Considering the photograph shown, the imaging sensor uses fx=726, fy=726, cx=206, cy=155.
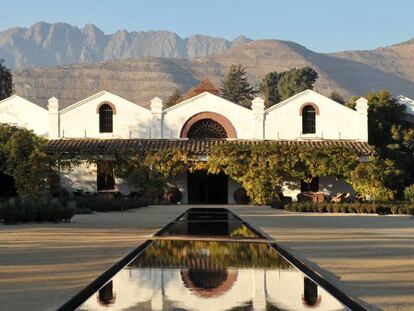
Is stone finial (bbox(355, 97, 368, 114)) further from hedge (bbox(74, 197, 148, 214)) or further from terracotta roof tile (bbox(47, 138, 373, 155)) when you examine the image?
hedge (bbox(74, 197, 148, 214))

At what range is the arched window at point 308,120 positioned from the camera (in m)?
45.0

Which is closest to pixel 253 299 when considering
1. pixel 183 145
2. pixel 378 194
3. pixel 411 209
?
pixel 411 209

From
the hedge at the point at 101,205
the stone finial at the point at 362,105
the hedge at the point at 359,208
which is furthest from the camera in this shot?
the stone finial at the point at 362,105

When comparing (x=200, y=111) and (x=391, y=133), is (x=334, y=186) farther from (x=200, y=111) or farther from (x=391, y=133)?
(x=200, y=111)

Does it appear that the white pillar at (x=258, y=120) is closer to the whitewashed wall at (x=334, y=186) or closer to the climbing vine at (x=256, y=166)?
the climbing vine at (x=256, y=166)

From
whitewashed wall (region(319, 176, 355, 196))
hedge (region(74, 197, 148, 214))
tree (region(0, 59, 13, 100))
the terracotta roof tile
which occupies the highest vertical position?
tree (region(0, 59, 13, 100))


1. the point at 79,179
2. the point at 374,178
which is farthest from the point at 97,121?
the point at 374,178

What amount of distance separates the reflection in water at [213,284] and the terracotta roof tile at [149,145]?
28556 mm

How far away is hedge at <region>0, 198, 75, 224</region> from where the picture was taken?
22.0 metres

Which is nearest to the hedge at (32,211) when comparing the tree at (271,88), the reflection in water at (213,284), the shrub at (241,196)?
the reflection in water at (213,284)

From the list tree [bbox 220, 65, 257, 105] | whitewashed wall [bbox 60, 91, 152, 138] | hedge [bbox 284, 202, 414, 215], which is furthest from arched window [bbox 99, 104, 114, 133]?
tree [bbox 220, 65, 257, 105]

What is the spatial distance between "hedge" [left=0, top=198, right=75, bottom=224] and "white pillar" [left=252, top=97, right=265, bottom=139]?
22636 mm

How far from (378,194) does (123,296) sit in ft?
106

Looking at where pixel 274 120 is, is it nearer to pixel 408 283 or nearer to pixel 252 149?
pixel 252 149
